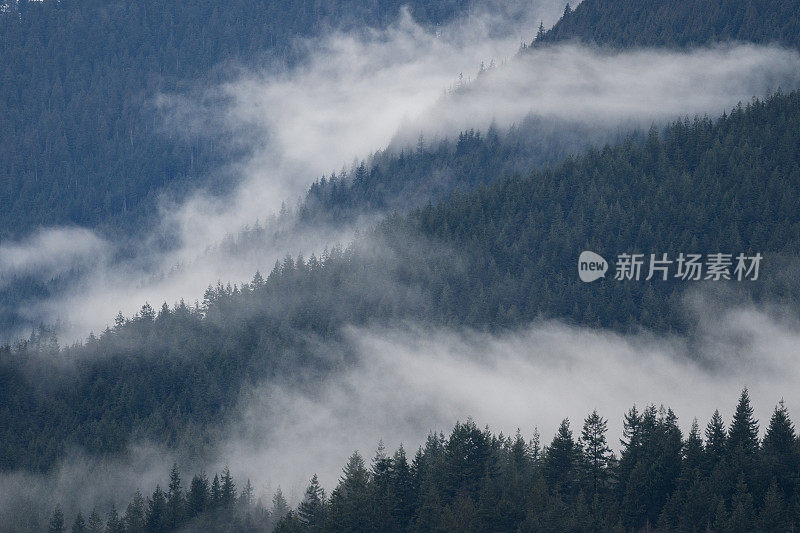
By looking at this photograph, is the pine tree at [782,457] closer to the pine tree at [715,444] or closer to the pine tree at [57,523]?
the pine tree at [715,444]

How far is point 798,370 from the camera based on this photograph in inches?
7185

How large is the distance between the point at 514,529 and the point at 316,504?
82.6 ft

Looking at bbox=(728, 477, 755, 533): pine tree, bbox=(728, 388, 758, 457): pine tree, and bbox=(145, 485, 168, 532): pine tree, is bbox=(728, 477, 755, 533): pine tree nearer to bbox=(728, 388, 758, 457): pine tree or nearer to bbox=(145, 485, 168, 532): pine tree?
bbox=(728, 388, 758, 457): pine tree

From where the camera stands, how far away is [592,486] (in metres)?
117

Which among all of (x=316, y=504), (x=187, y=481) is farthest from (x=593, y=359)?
(x=316, y=504)

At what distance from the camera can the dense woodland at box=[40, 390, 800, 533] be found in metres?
106

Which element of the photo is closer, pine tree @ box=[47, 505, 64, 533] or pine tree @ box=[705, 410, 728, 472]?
pine tree @ box=[705, 410, 728, 472]

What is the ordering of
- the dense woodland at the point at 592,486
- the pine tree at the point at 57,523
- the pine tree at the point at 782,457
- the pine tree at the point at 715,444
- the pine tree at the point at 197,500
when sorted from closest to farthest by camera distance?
the dense woodland at the point at 592,486, the pine tree at the point at 782,457, the pine tree at the point at 715,444, the pine tree at the point at 197,500, the pine tree at the point at 57,523

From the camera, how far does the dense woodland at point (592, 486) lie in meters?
106

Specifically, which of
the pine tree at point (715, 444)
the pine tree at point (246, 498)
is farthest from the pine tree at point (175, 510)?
the pine tree at point (715, 444)

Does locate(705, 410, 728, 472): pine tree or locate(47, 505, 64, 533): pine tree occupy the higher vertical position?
locate(705, 410, 728, 472): pine tree

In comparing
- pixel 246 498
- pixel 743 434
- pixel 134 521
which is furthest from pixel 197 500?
pixel 743 434

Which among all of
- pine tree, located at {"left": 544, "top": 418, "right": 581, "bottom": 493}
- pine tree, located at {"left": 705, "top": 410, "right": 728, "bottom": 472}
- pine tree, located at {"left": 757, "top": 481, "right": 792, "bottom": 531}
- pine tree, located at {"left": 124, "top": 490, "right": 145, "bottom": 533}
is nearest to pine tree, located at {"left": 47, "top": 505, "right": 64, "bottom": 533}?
pine tree, located at {"left": 124, "top": 490, "right": 145, "bottom": 533}

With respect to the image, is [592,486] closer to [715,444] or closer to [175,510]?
[715,444]
